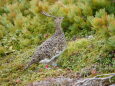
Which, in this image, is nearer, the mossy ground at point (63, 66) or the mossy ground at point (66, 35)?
the mossy ground at point (66, 35)

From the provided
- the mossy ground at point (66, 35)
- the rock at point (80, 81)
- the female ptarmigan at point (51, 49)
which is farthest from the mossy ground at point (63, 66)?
the rock at point (80, 81)

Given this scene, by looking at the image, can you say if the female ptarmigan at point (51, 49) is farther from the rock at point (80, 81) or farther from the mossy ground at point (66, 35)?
the rock at point (80, 81)

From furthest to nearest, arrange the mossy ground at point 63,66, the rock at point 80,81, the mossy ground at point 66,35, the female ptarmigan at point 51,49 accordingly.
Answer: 1. the female ptarmigan at point 51,49
2. the mossy ground at point 63,66
3. the mossy ground at point 66,35
4. the rock at point 80,81

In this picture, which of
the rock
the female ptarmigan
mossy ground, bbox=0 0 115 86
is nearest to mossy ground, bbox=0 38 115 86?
mossy ground, bbox=0 0 115 86

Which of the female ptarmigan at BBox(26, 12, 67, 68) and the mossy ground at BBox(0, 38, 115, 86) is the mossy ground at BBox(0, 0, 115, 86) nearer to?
the mossy ground at BBox(0, 38, 115, 86)

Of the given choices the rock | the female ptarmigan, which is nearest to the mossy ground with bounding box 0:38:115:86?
the female ptarmigan

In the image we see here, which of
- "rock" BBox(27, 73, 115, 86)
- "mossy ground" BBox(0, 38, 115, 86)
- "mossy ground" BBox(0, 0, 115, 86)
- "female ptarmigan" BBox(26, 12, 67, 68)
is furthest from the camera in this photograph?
"female ptarmigan" BBox(26, 12, 67, 68)

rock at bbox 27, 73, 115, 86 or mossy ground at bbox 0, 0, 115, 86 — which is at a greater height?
mossy ground at bbox 0, 0, 115, 86

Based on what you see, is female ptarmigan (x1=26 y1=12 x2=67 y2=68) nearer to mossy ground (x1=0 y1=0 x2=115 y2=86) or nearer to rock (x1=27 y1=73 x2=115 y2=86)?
mossy ground (x1=0 y1=0 x2=115 y2=86)

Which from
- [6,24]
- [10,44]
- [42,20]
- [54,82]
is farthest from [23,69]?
[6,24]

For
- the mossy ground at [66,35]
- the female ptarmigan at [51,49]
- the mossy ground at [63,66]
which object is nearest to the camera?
the mossy ground at [66,35]

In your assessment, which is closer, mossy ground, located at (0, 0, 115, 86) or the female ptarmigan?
mossy ground, located at (0, 0, 115, 86)

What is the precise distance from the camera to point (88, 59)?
535 cm

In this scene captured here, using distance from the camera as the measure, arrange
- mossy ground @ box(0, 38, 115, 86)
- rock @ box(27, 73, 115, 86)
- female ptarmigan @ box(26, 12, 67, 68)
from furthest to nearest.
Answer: female ptarmigan @ box(26, 12, 67, 68) → mossy ground @ box(0, 38, 115, 86) → rock @ box(27, 73, 115, 86)
